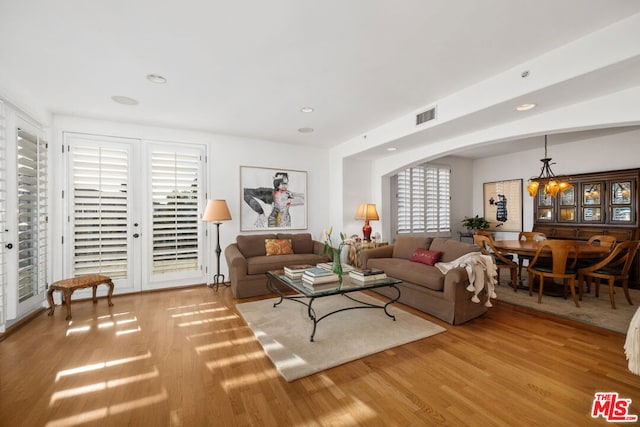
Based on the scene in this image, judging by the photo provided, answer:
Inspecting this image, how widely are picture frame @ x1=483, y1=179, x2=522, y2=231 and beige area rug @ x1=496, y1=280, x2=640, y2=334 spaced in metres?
2.26

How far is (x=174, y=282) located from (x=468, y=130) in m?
→ 5.14

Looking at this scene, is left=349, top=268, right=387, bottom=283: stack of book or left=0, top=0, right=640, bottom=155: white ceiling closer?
left=0, top=0, right=640, bottom=155: white ceiling

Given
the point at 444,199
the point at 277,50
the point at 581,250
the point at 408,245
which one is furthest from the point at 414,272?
the point at 444,199

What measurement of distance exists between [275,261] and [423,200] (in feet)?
13.2

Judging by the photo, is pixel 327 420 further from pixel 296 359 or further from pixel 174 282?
pixel 174 282

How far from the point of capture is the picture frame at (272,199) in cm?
528

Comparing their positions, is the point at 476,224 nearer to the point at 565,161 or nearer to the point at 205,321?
the point at 565,161

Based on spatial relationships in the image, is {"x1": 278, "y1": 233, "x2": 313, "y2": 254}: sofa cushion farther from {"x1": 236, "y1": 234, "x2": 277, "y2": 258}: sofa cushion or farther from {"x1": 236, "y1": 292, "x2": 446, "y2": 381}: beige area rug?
{"x1": 236, "y1": 292, "x2": 446, "y2": 381}: beige area rug

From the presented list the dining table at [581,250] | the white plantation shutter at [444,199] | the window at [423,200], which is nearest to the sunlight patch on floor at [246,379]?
the dining table at [581,250]

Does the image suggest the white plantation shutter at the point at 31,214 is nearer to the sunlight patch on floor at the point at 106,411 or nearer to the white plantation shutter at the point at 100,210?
the white plantation shutter at the point at 100,210

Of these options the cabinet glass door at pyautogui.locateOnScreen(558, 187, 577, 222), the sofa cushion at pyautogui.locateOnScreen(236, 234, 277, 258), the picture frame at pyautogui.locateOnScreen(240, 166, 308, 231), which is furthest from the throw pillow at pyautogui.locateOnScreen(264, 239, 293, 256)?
the cabinet glass door at pyautogui.locateOnScreen(558, 187, 577, 222)

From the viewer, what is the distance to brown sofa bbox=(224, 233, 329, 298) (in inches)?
163

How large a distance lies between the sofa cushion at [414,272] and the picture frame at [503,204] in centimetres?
388

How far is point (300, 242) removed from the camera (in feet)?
17.3
